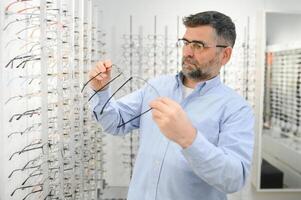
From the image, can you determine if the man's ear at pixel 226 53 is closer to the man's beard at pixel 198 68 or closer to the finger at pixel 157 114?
the man's beard at pixel 198 68

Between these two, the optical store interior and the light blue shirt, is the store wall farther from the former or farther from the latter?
the light blue shirt

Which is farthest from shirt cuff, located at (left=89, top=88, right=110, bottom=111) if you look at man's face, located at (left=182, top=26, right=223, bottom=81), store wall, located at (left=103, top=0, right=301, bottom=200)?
store wall, located at (left=103, top=0, right=301, bottom=200)

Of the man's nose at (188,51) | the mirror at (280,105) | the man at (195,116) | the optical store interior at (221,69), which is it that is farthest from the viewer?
the mirror at (280,105)

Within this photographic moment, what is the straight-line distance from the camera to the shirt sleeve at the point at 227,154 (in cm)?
109

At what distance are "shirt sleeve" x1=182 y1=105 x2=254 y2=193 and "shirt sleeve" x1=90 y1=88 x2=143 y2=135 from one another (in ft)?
1.59

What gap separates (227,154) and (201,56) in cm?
45

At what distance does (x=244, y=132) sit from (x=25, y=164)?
1.22 m

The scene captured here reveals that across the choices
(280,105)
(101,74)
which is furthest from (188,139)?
(280,105)

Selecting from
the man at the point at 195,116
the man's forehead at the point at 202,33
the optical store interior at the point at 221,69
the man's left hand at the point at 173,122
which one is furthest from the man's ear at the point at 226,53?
the optical store interior at the point at 221,69

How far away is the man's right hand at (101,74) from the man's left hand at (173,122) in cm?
51

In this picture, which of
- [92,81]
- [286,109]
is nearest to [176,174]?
[92,81]

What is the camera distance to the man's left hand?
40.7 inches

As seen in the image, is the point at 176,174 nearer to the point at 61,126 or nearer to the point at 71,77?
the point at 61,126

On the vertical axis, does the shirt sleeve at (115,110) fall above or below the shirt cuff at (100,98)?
below
